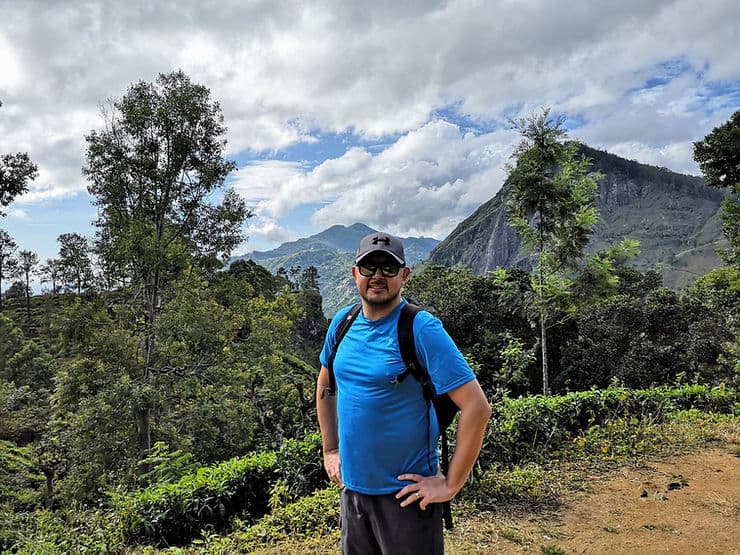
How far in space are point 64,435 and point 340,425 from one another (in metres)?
13.0

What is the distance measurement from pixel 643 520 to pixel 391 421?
11.7 ft

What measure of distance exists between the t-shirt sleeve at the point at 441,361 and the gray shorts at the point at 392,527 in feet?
1.66

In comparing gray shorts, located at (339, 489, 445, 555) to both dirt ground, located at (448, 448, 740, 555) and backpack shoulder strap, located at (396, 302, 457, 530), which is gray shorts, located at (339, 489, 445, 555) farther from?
dirt ground, located at (448, 448, 740, 555)

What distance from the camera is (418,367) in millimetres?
1910

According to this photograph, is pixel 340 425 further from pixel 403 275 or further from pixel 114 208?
pixel 114 208

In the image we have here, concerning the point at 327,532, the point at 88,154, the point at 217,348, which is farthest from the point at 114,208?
the point at 327,532

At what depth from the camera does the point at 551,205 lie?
13.4 meters

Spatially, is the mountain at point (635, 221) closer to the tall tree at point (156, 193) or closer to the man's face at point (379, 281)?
the tall tree at point (156, 193)

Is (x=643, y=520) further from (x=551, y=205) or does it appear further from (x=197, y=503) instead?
(x=551, y=205)

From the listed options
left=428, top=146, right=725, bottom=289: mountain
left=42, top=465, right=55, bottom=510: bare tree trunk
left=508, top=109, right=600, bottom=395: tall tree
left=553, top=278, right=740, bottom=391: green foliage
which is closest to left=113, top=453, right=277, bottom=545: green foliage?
left=508, top=109, right=600, bottom=395: tall tree

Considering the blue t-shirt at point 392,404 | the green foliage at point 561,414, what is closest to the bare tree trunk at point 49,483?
the green foliage at point 561,414

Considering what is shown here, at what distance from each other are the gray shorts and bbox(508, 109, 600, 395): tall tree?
1183cm

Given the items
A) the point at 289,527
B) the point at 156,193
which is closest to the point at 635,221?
the point at 156,193

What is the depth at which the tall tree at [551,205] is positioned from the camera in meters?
13.0
